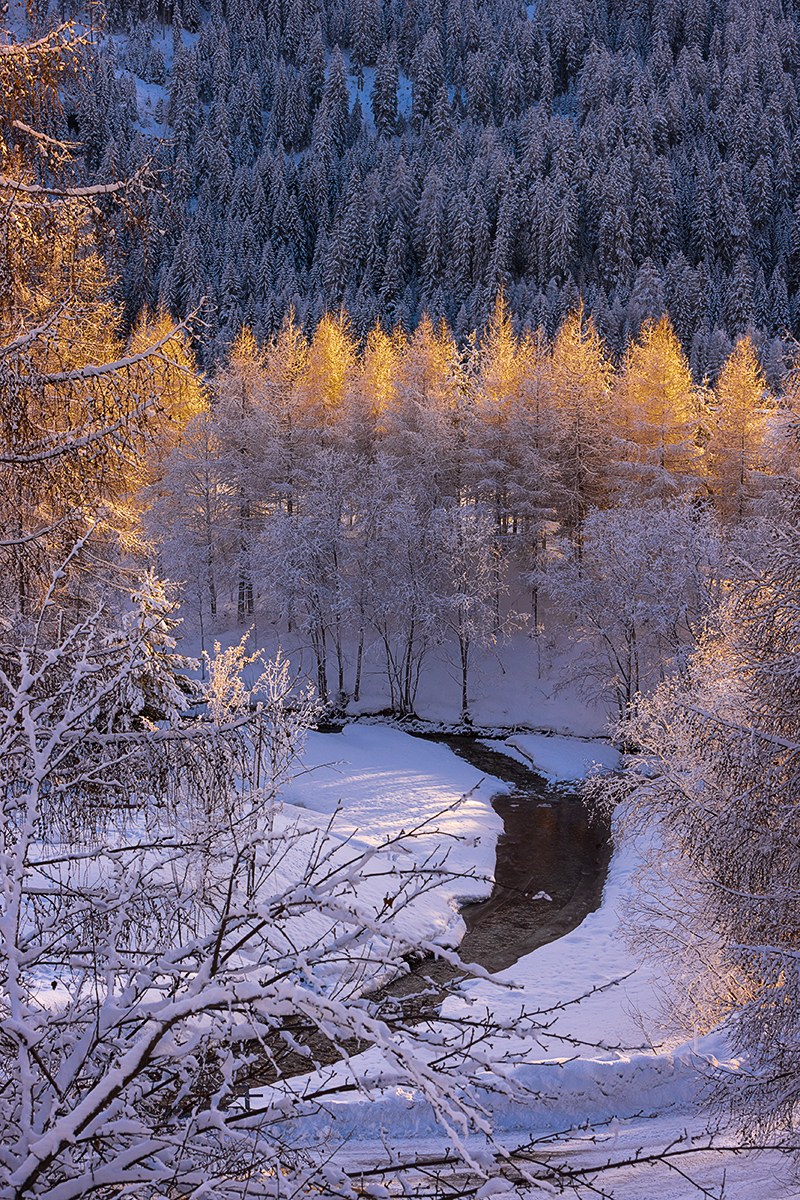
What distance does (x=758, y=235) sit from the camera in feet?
249

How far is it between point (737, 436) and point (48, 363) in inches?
1244

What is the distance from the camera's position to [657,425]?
31.0 m

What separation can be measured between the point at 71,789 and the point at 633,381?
103 ft

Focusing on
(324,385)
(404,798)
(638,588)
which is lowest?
(404,798)

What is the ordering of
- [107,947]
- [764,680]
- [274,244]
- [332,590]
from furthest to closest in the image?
[274,244] < [332,590] < [764,680] < [107,947]

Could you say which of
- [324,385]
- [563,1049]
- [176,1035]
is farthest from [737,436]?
[176,1035]

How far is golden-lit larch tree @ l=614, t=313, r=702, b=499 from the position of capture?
101ft

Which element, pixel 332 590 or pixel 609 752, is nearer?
pixel 609 752

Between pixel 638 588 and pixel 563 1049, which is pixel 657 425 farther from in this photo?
pixel 563 1049

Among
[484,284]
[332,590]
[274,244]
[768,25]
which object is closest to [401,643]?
[332,590]

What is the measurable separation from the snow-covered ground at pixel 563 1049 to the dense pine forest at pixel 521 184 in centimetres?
4193

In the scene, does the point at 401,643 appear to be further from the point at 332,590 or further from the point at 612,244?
the point at 612,244

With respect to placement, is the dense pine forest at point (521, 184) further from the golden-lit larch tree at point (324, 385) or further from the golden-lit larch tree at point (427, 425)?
the golden-lit larch tree at point (427, 425)

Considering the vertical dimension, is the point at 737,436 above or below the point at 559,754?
above
